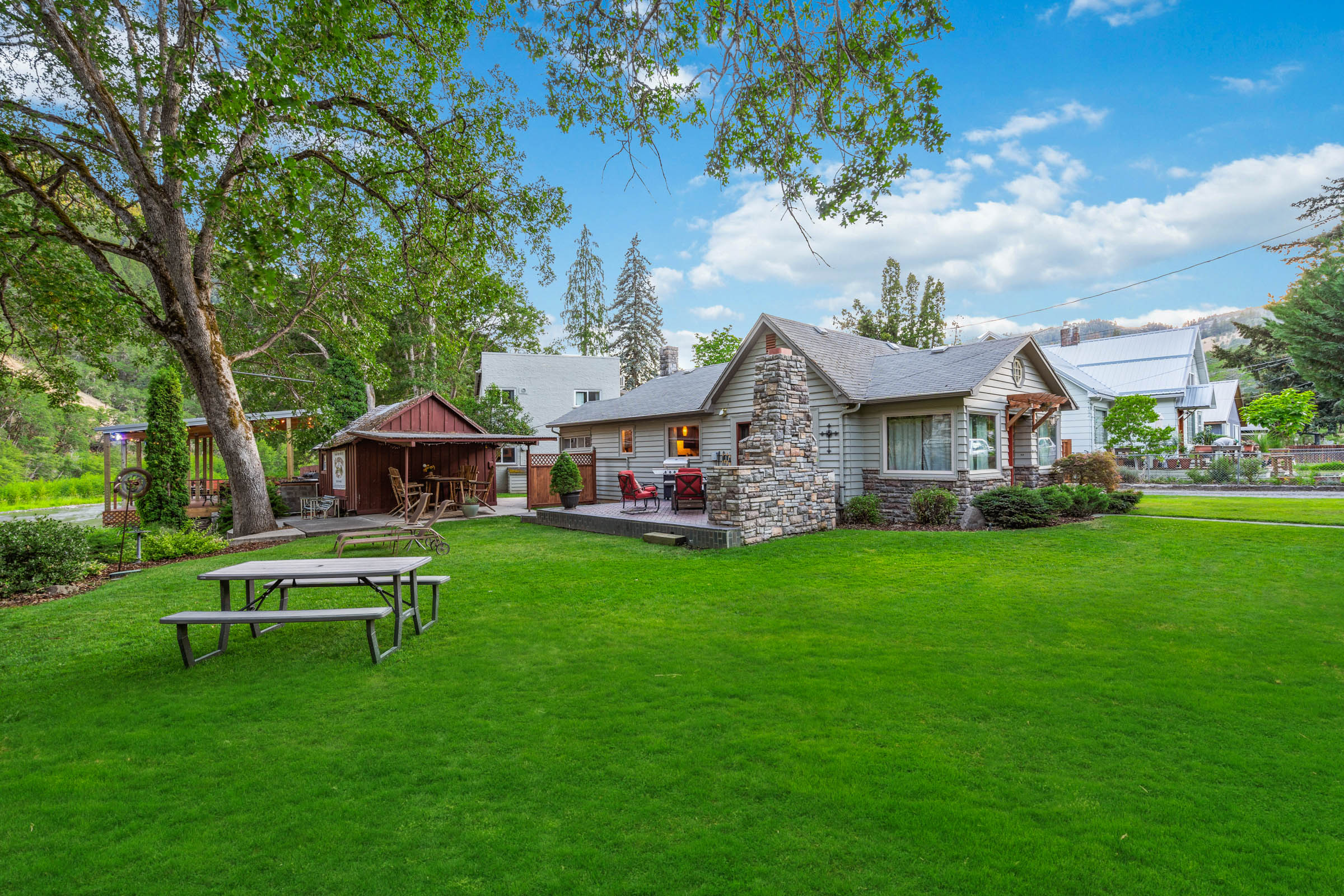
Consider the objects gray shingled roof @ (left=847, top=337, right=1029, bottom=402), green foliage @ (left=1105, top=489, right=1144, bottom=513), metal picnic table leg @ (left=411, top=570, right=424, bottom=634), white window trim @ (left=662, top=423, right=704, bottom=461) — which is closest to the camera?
metal picnic table leg @ (left=411, top=570, right=424, bottom=634)

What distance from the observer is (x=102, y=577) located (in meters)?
8.87

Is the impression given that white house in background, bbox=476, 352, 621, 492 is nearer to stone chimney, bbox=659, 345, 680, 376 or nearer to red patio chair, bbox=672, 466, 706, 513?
stone chimney, bbox=659, 345, 680, 376

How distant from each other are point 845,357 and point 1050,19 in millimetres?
9073

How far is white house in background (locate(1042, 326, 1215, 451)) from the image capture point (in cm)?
2330

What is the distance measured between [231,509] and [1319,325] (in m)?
36.2

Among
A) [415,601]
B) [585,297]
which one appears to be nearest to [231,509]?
[415,601]

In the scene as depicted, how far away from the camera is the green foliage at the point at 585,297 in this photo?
3800 cm

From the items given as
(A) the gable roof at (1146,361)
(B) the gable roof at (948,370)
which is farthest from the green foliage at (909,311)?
(B) the gable roof at (948,370)

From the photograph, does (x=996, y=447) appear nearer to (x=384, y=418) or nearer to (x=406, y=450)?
(x=406, y=450)

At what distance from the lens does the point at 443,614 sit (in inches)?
241

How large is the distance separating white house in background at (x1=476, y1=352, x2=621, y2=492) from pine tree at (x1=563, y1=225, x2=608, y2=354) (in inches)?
367

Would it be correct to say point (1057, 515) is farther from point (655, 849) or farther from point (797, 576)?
point (655, 849)

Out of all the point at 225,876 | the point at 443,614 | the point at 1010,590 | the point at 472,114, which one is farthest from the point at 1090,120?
the point at 225,876

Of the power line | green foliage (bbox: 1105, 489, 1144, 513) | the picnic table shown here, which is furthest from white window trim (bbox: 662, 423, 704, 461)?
the power line
